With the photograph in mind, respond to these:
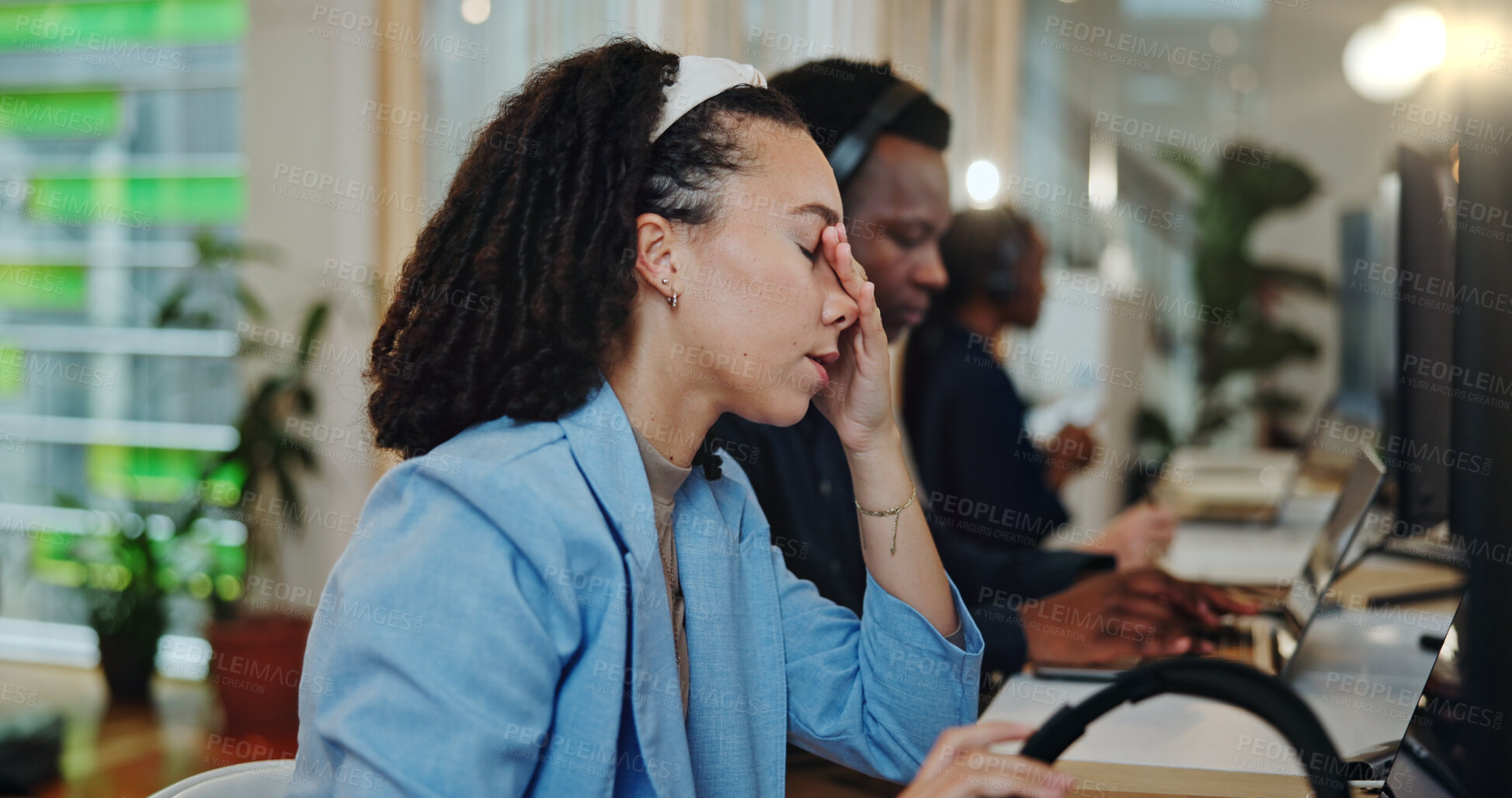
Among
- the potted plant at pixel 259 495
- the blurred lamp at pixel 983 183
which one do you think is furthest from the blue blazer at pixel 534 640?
the blurred lamp at pixel 983 183

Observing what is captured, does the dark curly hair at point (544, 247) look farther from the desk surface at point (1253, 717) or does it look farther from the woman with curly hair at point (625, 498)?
the desk surface at point (1253, 717)

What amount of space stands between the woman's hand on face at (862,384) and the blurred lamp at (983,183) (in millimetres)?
2931

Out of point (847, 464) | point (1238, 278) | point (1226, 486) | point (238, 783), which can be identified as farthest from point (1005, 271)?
point (1238, 278)

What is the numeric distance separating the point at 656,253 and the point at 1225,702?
0.59m

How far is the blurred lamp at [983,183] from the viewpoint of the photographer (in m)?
3.94

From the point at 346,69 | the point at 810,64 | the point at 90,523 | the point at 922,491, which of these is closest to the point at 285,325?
the point at 346,69

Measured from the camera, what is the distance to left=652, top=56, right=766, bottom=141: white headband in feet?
3.26

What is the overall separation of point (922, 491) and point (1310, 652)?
1.12m

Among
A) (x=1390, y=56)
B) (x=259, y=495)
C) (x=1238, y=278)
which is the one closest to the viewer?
(x=259, y=495)

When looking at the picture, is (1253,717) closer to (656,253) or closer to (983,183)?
(656,253)

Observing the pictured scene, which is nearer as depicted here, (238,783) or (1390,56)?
(238,783)

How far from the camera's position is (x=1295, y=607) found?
1844mm

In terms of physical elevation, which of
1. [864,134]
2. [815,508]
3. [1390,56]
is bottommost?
[815,508]

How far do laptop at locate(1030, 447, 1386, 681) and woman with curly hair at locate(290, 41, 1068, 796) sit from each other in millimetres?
459
